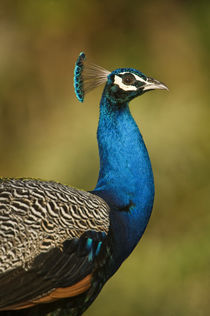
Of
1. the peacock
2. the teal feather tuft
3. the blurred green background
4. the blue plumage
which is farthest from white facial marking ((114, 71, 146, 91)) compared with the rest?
the blurred green background

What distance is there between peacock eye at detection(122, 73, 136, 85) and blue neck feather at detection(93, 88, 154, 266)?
11 cm

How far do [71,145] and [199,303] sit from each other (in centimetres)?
153

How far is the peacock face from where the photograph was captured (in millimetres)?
2938

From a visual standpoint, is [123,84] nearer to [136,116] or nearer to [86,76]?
[86,76]

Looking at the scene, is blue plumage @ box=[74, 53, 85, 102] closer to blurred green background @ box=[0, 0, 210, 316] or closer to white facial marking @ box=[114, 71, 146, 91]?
white facial marking @ box=[114, 71, 146, 91]

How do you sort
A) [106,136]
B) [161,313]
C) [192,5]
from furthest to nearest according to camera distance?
[192,5], [161,313], [106,136]

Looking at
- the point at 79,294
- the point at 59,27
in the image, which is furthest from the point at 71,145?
the point at 79,294

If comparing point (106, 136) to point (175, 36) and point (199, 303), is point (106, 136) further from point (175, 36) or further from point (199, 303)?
point (175, 36)

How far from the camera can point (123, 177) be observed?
→ 2.79 metres

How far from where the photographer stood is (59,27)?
5246mm

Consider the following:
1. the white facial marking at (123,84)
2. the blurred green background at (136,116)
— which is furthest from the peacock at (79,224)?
the blurred green background at (136,116)

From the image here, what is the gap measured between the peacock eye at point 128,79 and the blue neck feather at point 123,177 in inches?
4.3

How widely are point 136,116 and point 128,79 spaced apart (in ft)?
5.61

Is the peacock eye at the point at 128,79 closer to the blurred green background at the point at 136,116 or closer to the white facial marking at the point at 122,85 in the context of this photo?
the white facial marking at the point at 122,85
